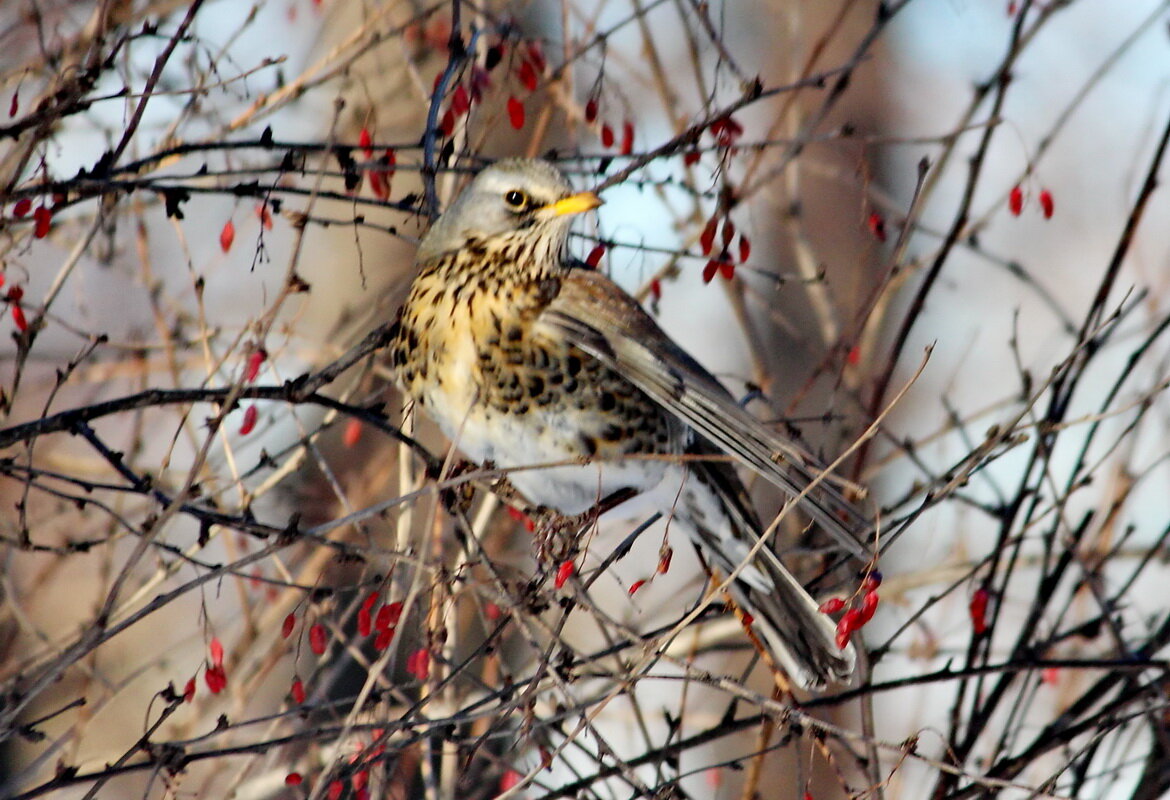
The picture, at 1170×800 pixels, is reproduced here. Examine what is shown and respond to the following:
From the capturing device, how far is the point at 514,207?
8.39 feet

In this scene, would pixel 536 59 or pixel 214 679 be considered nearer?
pixel 214 679

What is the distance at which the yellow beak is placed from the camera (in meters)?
2.38

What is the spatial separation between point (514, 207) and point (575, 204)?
0.17m

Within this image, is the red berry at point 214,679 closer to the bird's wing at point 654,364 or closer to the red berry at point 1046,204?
the bird's wing at point 654,364

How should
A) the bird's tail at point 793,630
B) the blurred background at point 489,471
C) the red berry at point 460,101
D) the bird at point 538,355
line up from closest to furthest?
1. the blurred background at point 489,471
2. the bird at point 538,355
3. the red berry at point 460,101
4. the bird's tail at point 793,630

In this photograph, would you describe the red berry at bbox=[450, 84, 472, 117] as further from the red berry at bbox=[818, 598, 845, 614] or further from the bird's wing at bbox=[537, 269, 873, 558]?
the red berry at bbox=[818, 598, 845, 614]

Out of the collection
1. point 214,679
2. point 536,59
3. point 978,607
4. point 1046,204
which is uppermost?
point 536,59

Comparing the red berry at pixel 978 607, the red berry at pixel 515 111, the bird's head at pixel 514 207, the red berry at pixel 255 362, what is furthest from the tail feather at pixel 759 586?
the red berry at pixel 255 362

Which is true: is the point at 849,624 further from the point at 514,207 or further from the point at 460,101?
the point at 460,101

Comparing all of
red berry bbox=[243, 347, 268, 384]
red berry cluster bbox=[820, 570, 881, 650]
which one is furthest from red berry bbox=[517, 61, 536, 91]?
red berry cluster bbox=[820, 570, 881, 650]

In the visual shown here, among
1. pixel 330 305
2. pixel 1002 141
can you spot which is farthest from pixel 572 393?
pixel 1002 141

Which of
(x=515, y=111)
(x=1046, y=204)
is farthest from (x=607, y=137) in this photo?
(x=1046, y=204)

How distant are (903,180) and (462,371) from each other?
4732 millimetres

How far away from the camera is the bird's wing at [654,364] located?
2344 millimetres
